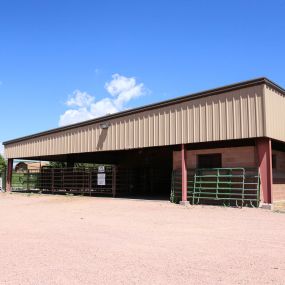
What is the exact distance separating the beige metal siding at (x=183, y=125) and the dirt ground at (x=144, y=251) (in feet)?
16.3

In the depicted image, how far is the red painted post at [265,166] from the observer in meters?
15.8

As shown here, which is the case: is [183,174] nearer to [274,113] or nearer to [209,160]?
[209,160]

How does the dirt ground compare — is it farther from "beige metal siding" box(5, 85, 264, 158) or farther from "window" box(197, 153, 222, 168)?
"window" box(197, 153, 222, 168)

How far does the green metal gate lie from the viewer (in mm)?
16516

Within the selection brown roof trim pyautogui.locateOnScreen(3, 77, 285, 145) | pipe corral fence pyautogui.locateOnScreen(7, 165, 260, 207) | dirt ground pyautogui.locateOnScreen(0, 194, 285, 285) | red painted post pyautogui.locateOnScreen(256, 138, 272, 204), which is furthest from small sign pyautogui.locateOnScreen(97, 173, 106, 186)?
dirt ground pyautogui.locateOnScreen(0, 194, 285, 285)

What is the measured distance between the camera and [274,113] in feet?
54.0

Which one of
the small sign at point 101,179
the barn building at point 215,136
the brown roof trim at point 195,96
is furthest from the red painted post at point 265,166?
the small sign at point 101,179

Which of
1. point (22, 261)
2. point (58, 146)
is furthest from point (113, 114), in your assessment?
point (22, 261)

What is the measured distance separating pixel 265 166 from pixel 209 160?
3.26m

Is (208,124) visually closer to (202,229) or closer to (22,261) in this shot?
(202,229)

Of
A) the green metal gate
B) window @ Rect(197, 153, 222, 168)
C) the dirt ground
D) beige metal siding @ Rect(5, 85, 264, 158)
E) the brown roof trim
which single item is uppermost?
the brown roof trim

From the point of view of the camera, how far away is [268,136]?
15.5 meters

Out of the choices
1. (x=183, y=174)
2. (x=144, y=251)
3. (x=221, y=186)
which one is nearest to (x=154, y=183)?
(x=183, y=174)

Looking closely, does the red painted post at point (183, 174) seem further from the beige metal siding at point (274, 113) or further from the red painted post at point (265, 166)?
the beige metal siding at point (274, 113)
